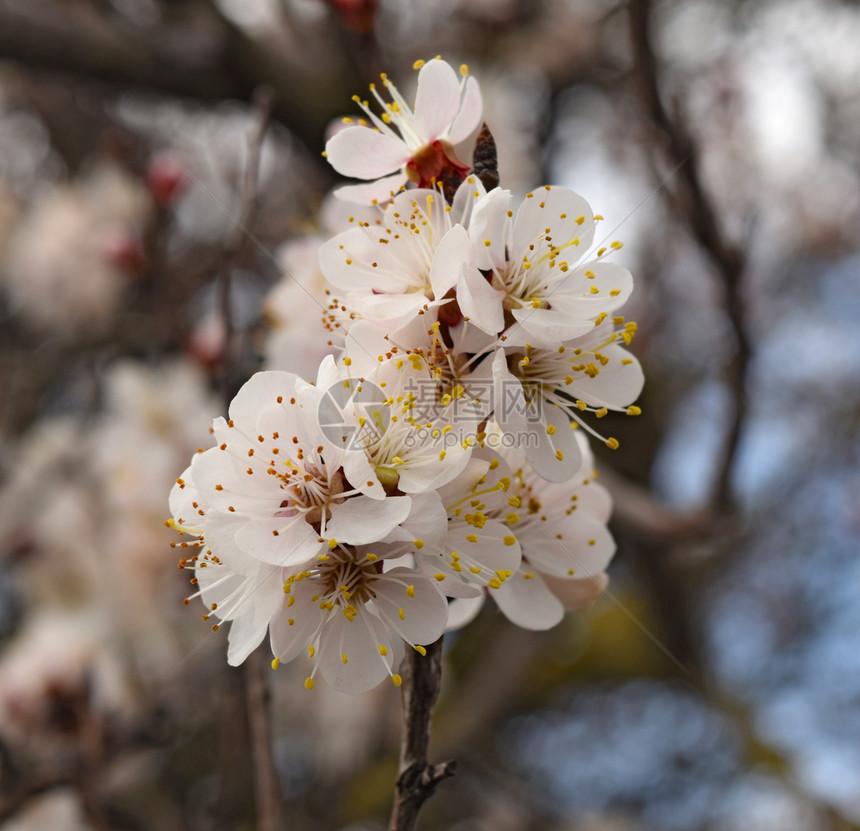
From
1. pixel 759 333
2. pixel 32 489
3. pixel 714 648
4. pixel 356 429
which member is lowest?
pixel 714 648

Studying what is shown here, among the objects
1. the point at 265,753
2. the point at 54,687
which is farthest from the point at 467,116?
the point at 54,687

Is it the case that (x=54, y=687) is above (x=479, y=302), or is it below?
below

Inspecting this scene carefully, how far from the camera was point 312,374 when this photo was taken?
4.57 ft

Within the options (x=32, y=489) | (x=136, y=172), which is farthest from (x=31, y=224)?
(x=32, y=489)

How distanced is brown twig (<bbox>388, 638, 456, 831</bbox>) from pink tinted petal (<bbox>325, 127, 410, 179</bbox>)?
1.79 feet

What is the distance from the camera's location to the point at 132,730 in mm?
1680

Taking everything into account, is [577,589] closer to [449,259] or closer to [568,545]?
[568,545]

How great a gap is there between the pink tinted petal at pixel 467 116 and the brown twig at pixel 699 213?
789 mm

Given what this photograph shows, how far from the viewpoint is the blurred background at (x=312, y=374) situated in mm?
1865

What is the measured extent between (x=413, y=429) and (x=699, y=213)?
1.15m

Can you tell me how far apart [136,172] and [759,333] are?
10.4 ft

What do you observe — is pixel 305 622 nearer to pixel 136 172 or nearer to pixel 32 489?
pixel 32 489

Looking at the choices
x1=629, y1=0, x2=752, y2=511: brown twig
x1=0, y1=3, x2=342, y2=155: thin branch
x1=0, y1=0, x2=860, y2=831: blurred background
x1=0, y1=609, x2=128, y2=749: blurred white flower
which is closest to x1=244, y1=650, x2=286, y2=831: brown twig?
x1=0, y1=0, x2=860, y2=831: blurred background

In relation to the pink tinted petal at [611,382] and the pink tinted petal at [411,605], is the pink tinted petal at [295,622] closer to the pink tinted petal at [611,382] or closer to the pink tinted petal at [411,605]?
the pink tinted petal at [411,605]
